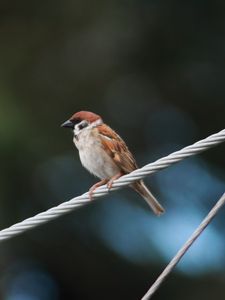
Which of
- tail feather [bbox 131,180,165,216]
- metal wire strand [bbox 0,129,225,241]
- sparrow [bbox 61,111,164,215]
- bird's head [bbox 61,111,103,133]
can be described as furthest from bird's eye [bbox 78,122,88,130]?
metal wire strand [bbox 0,129,225,241]

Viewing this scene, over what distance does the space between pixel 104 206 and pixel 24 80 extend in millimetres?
1647

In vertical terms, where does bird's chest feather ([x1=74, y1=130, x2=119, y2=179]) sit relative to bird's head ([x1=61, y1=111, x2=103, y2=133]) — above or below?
below

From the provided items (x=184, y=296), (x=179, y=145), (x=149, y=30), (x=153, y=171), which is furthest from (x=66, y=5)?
(x=153, y=171)

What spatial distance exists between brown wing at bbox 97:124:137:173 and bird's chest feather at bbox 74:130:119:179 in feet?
0.09

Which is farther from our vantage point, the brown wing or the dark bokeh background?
the dark bokeh background

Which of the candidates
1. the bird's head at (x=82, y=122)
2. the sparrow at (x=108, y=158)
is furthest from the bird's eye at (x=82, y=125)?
the sparrow at (x=108, y=158)

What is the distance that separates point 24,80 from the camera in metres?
12.6

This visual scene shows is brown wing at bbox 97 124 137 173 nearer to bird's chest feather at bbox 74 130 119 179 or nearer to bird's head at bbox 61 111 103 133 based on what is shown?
bird's chest feather at bbox 74 130 119 179

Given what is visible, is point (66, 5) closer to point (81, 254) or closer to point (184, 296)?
point (81, 254)

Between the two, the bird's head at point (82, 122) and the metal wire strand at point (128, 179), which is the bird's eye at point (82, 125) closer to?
the bird's head at point (82, 122)

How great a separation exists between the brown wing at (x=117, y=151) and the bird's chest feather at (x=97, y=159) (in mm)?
26

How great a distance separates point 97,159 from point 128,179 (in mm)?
1303

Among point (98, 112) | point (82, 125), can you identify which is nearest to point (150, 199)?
point (82, 125)

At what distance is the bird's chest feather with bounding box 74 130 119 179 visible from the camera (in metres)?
6.14
